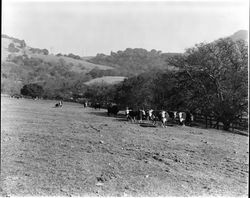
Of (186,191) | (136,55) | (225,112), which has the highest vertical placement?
(136,55)

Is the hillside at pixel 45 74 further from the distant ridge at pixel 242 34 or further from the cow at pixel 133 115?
the distant ridge at pixel 242 34

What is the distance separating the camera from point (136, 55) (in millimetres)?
157625

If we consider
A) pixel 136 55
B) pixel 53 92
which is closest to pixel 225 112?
pixel 53 92

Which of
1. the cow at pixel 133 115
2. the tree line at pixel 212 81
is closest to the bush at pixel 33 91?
the tree line at pixel 212 81

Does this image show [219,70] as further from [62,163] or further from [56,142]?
[62,163]

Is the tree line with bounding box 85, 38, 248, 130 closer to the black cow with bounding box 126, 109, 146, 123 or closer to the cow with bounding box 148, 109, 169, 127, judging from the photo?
the cow with bounding box 148, 109, 169, 127

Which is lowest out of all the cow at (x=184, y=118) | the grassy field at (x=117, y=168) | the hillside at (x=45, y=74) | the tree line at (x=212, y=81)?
the grassy field at (x=117, y=168)

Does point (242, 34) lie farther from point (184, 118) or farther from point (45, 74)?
point (45, 74)

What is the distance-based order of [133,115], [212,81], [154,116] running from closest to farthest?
[154,116]
[133,115]
[212,81]

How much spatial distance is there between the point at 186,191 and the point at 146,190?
Result: 989 millimetres

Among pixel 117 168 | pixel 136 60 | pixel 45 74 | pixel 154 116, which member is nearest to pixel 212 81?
pixel 154 116

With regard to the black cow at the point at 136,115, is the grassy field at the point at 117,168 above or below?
below

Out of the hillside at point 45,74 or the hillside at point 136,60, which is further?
the hillside at point 136,60

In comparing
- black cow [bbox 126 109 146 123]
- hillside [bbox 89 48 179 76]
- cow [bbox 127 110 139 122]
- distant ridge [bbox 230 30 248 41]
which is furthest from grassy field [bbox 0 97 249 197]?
hillside [bbox 89 48 179 76]
